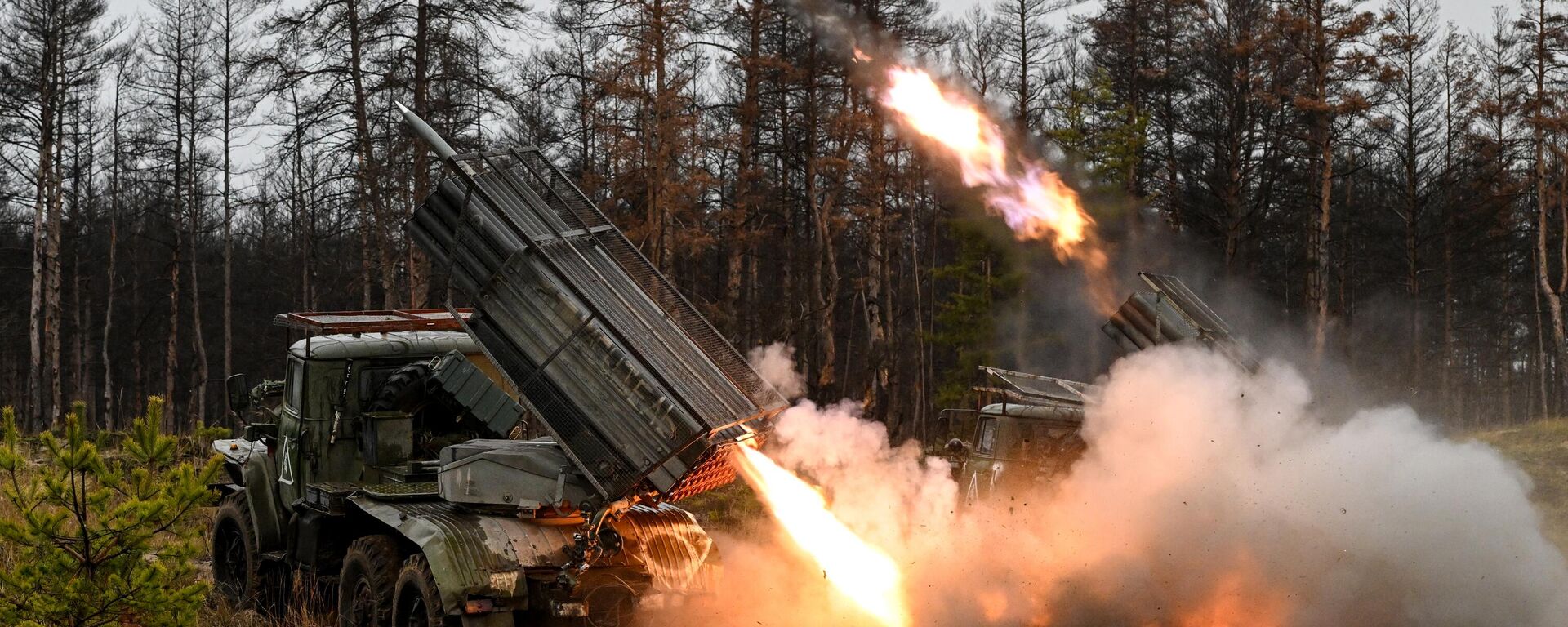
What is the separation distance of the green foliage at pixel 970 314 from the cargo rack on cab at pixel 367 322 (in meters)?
18.1

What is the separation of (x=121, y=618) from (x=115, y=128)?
112ft

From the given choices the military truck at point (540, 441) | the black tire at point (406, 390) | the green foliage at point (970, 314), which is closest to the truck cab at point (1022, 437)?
the military truck at point (540, 441)

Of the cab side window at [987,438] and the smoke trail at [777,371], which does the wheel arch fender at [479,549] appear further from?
the cab side window at [987,438]

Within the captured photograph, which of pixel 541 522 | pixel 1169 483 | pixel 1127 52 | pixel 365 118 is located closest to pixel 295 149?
pixel 365 118

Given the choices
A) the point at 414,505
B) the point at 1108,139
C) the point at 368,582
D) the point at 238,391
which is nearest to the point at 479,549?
the point at 414,505

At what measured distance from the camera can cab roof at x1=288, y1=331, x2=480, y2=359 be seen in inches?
508

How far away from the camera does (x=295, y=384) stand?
1312 cm

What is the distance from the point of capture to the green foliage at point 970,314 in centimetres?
3061

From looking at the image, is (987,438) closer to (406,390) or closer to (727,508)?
(727,508)

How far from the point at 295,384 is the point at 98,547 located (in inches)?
180

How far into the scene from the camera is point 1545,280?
34.0 meters

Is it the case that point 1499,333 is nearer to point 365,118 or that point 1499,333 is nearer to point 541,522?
point 365,118

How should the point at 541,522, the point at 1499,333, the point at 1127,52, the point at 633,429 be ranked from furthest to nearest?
1. the point at 1499,333
2. the point at 1127,52
3. the point at 541,522
4. the point at 633,429

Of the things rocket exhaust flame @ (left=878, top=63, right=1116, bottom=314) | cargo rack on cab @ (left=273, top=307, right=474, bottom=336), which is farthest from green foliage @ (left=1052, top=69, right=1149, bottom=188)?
cargo rack on cab @ (left=273, top=307, right=474, bottom=336)
